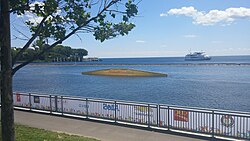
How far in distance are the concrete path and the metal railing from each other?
521 mm

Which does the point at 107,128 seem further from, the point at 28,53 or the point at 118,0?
the point at 118,0

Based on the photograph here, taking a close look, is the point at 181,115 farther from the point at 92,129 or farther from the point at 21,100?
the point at 21,100

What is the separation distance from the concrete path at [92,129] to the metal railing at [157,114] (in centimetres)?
52

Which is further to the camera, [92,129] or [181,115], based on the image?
[92,129]

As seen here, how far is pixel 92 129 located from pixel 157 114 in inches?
111

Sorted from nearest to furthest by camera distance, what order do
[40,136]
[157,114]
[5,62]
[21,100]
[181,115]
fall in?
1. [5,62]
2. [40,136]
3. [181,115]
4. [157,114]
5. [21,100]

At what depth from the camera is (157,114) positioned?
1059 cm

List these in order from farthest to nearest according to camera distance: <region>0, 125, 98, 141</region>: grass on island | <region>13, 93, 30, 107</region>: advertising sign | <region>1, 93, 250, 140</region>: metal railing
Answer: <region>13, 93, 30, 107</region>: advertising sign < <region>1, 93, 250, 140</region>: metal railing < <region>0, 125, 98, 141</region>: grass on island

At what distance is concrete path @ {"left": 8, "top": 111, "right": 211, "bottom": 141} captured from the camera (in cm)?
938

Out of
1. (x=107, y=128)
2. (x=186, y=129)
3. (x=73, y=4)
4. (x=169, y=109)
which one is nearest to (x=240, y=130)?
(x=186, y=129)

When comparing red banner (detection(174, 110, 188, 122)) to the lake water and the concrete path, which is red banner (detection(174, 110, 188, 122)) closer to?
the concrete path

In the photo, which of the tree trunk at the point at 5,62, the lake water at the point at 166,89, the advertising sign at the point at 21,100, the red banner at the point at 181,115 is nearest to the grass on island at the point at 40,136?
the red banner at the point at 181,115

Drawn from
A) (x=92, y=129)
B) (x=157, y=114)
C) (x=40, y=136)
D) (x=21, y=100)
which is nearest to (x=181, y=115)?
(x=157, y=114)

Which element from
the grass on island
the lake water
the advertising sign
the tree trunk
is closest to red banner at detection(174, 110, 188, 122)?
the grass on island
